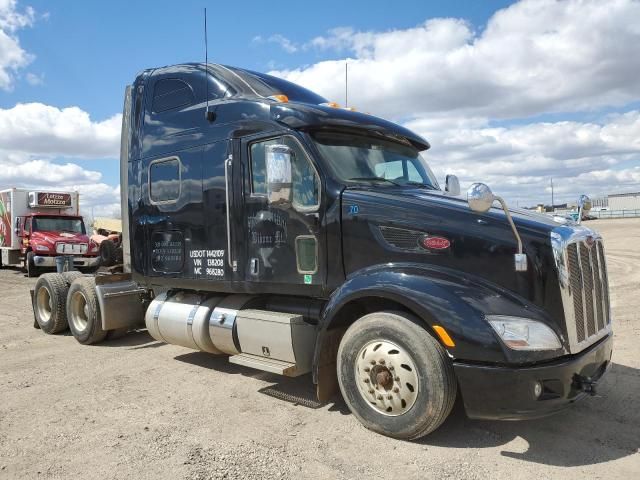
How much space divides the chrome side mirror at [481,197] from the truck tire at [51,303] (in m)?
6.77

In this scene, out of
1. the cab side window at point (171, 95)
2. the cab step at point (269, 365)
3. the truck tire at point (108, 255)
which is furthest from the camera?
the truck tire at point (108, 255)

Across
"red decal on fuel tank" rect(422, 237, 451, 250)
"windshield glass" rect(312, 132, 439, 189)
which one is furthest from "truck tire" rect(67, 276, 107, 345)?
"red decal on fuel tank" rect(422, 237, 451, 250)

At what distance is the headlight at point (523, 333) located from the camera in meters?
3.59

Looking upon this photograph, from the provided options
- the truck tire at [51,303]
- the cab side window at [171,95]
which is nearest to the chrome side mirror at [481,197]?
the cab side window at [171,95]

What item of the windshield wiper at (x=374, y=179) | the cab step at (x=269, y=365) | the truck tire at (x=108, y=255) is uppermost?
the windshield wiper at (x=374, y=179)

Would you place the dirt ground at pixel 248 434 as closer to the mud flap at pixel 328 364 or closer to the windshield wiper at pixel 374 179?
the mud flap at pixel 328 364

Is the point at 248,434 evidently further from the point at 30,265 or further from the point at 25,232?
the point at 25,232

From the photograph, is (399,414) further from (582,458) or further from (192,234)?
(192,234)

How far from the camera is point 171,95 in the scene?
6.30 metres

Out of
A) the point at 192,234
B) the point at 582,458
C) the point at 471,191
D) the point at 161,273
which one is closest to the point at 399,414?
the point at 582,458

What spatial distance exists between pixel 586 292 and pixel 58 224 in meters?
20.3

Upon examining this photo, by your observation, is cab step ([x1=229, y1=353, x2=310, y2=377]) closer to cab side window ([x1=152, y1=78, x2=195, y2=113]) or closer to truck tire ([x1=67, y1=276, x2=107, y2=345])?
cab side window ([x1=152, y1=78, x2=195, y2=113])

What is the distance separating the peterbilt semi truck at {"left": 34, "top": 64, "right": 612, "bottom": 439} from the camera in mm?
3705

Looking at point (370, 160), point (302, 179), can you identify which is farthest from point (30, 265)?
point (370, 160)
